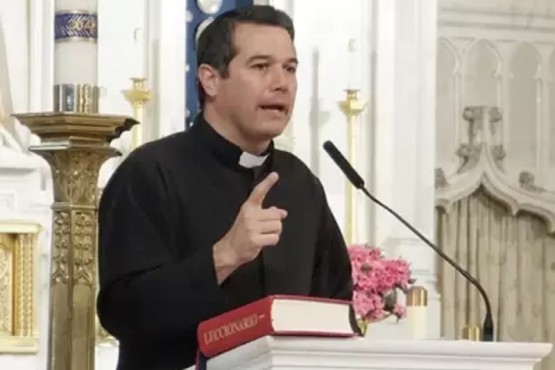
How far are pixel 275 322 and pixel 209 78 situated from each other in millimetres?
895

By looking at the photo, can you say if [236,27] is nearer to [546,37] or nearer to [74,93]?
[74,93]

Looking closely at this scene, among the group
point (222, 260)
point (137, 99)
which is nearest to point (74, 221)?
point (222, 260)

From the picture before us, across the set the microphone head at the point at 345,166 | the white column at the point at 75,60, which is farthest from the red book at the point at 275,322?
the white column at the point at 75,60

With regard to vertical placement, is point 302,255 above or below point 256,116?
below

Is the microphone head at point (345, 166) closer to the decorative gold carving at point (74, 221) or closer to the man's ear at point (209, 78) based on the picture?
the man's ear at point (209, 78)

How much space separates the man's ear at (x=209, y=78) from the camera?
10.9 ft

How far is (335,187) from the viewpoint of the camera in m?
7.70

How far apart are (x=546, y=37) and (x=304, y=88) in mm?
2184

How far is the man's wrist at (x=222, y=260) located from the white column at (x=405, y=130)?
4679 millimetres

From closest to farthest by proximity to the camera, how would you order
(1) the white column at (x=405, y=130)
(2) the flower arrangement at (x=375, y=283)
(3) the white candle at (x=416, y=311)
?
(2) the flower arrangement at (x=375, y=283) < (3) the white candle at (x=416, y=311) < (1) the white column at (x=405, y=130)

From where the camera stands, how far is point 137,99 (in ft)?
22.9

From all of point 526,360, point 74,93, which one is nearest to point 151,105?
point 74,93

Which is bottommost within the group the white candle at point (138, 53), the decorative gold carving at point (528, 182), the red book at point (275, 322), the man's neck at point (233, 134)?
the red book at point (275, 322)

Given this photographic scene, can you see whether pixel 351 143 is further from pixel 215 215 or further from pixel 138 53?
pixel 215 215
